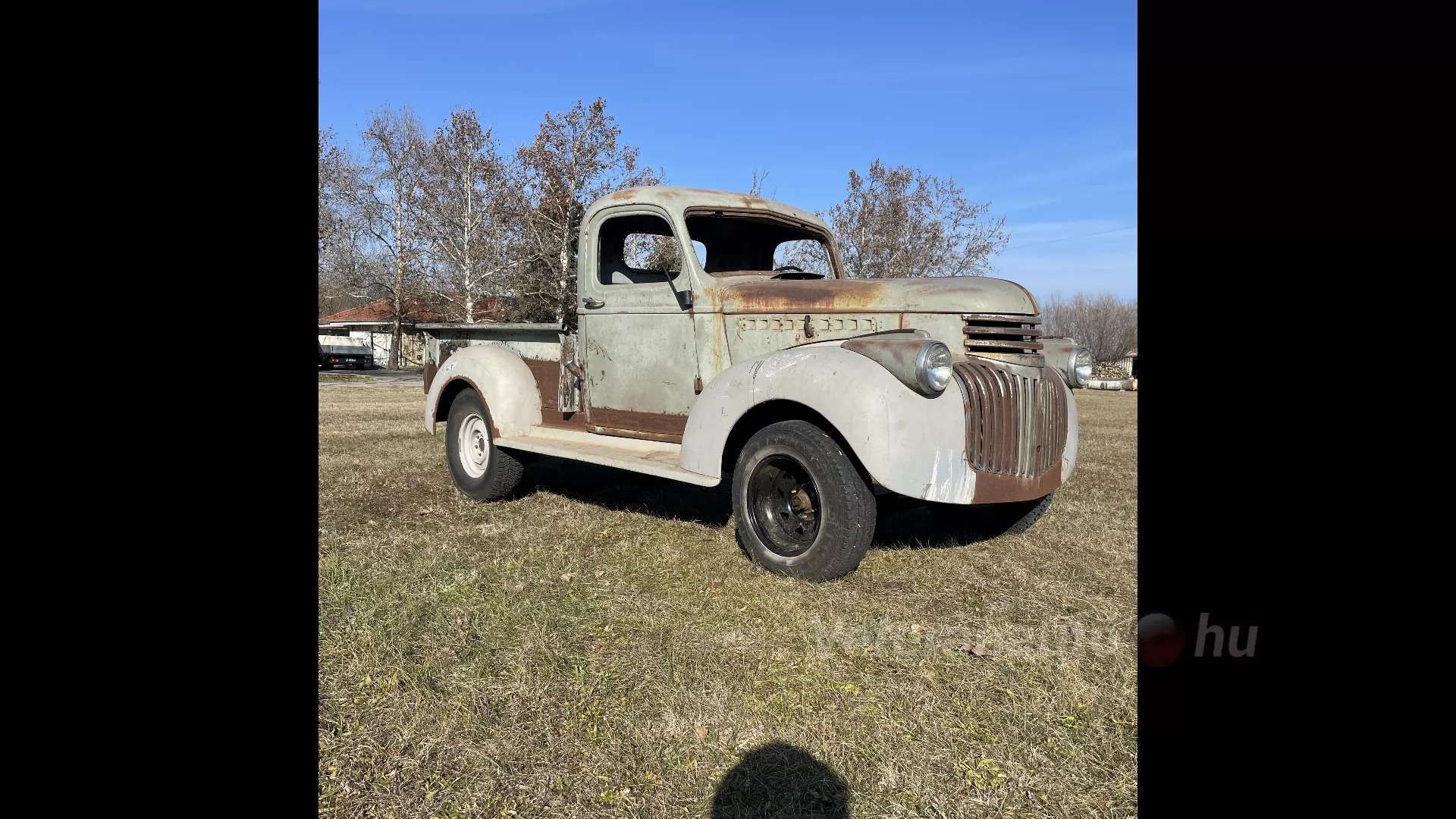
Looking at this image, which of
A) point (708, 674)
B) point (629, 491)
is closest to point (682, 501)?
point (629, 491)

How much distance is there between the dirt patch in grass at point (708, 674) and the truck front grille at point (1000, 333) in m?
0.98

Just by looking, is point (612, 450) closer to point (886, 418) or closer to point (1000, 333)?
point (886, 418)

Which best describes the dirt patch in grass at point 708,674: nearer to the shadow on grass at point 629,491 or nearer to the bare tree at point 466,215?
the shadow on grass at point 629,491

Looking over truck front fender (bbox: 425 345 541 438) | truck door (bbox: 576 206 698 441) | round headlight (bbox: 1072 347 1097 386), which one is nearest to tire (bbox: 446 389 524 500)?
truck front fender (bbox: 425 345 541 438)

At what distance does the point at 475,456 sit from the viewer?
18.5 ft

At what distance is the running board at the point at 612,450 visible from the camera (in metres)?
4.14

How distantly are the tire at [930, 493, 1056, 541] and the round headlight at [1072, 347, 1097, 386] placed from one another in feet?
2.19

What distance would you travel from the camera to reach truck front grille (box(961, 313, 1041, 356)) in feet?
12.7

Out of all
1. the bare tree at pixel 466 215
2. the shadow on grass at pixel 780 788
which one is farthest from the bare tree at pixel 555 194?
the shadow on grass at pixel 780 788
